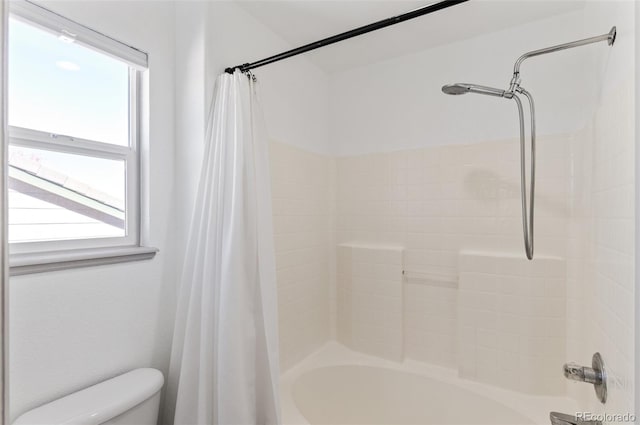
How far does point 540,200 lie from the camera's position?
160cm

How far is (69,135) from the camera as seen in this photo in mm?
1158

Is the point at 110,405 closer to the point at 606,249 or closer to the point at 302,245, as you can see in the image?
the point at 302,245

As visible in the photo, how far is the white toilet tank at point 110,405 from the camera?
95cm

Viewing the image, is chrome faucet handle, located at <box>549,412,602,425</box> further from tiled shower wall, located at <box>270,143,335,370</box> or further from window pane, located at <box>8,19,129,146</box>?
window pane, located at <box>8,19,129,146</box>

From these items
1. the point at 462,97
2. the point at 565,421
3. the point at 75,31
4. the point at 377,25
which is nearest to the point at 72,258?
the point at 75,31

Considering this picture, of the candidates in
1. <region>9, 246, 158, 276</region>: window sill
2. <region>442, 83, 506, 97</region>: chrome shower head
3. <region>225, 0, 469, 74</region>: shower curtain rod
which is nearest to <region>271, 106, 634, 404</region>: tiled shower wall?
<region>442, 83, 506, 97</region>: chrome shower head

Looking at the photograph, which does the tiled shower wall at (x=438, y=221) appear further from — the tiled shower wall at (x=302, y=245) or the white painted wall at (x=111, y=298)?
the white painted wall at (x=111, y=298)

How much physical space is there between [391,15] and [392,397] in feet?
7.04

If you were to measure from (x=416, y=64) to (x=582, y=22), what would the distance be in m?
0.80

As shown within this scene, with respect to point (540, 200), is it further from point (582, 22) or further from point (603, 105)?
point (582, 22)

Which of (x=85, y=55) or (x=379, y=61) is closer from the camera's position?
(x=85, y=55)

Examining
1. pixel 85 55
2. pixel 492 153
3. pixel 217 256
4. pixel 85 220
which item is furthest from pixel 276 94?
pixel 492 153

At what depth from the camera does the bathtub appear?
155 cm

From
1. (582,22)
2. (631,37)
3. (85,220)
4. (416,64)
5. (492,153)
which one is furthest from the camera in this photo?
(416,64)
